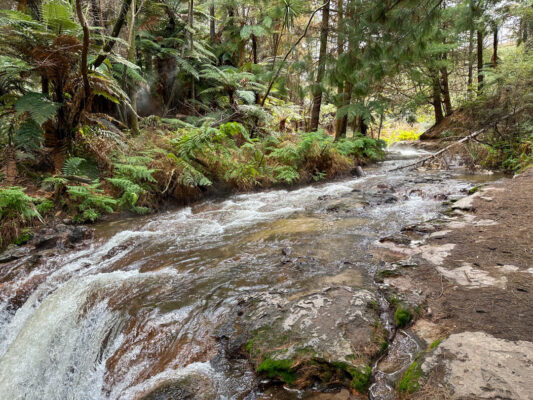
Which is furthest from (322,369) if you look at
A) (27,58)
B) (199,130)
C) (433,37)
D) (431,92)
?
(431,92)

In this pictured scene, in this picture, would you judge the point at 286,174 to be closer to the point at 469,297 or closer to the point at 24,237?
the point at 24,237

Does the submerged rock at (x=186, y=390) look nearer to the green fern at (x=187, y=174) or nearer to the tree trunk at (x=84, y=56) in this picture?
the green fern at (x=187, y=174)

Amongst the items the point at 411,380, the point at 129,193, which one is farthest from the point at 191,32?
the point at 411,380

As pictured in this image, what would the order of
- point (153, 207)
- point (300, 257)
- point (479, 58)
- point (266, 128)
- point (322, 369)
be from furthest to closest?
point (479, 58)
point (266, 128)
point (153, 207)
point (300, 257)
point (322, 369)

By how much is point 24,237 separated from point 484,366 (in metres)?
5.26

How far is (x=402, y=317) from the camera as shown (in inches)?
85.7

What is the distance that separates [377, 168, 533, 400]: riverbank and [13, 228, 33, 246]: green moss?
468 centimetres

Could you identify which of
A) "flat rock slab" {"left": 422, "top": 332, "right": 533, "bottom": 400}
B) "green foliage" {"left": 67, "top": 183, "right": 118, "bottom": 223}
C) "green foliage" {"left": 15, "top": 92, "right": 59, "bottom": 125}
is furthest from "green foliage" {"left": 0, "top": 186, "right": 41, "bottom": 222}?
"flat rock slab" {"left": 422, "top": 332, "right": 533, "bottom": 400}

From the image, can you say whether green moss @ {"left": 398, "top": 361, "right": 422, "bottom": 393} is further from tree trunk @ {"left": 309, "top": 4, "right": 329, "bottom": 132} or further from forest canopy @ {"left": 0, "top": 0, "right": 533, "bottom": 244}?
tree trunk @ {"left": 309, "top": 4, "right": 329, "bottom": 132}

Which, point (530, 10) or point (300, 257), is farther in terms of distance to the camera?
point (530, 10)

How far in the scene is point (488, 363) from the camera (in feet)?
4.95

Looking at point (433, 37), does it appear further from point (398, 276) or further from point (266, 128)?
point (266, 128)

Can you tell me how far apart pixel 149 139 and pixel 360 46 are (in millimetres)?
5019

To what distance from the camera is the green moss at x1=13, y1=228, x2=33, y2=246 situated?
3.96 meters
